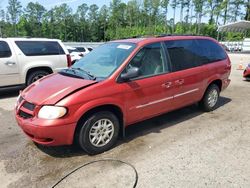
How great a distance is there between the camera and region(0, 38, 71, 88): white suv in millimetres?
7594

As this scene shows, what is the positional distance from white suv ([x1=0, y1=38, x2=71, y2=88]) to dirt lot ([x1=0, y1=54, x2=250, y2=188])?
266 centimetres

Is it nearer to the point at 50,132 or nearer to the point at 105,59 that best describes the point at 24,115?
the point at 50,132

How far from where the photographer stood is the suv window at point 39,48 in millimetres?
7953

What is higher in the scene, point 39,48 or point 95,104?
point 39,48

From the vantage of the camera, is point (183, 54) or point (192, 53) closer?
point (183, 54)

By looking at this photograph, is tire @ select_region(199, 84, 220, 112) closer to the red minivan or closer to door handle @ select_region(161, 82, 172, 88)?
the red minivan

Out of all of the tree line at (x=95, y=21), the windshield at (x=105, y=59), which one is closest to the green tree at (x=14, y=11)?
the tree line at (x=95, y=21)

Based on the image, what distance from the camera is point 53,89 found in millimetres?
3816

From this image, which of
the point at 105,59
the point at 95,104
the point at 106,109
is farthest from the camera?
the point at 105,59

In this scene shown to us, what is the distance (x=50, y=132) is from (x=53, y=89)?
0.68 meters

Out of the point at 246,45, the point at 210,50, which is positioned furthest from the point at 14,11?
the point at 210,50

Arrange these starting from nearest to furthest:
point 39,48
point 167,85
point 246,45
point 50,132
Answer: point 50,132, point 167,85, point 39,48, point 246,45

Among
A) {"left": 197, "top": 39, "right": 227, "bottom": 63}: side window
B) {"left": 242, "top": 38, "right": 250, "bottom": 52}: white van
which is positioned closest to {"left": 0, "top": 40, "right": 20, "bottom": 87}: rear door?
{"left": 197, "top": 39, "right": 227, "bottom": 63}: side window

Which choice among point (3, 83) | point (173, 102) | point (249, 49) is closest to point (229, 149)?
point (173, 102)
